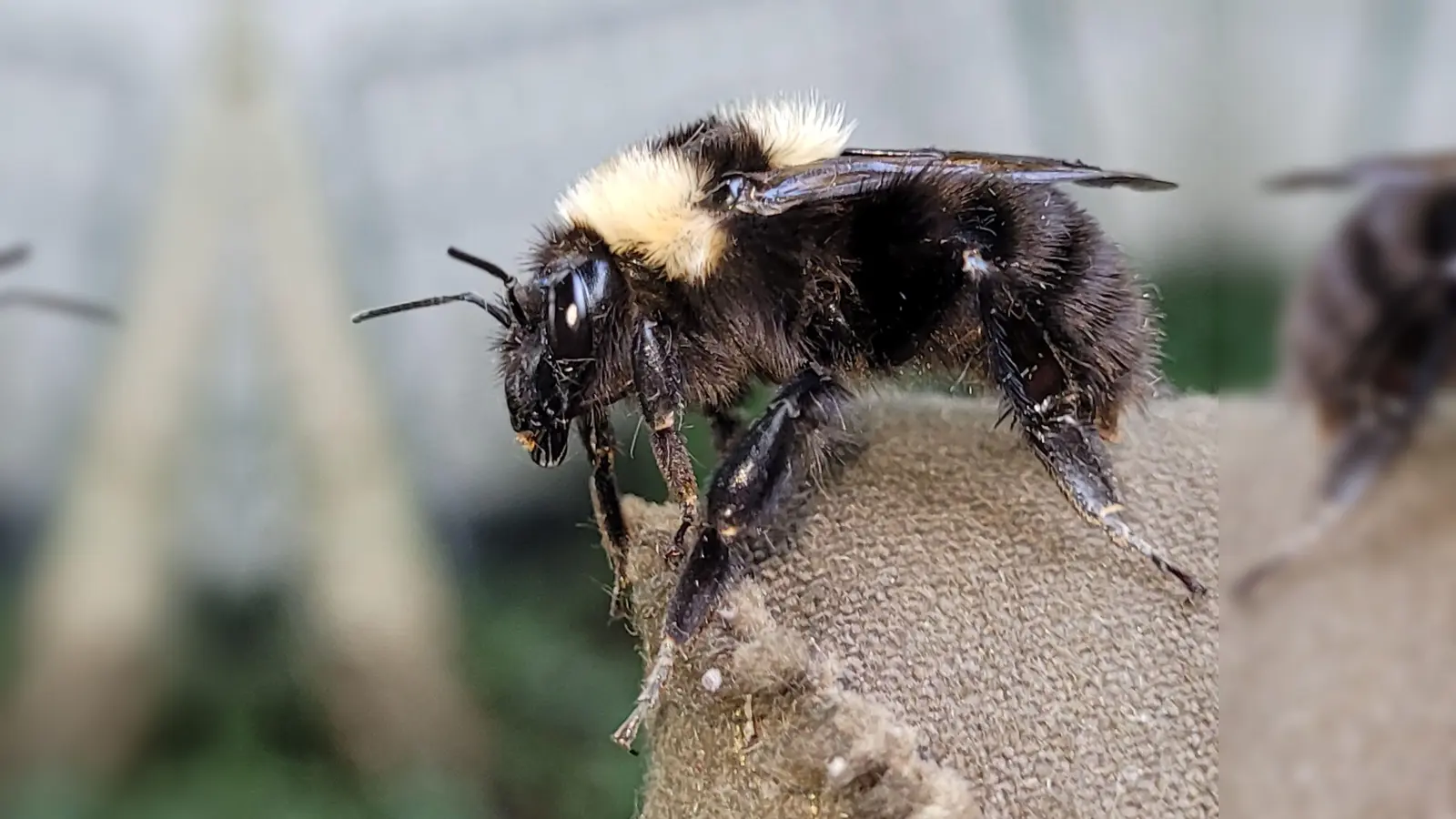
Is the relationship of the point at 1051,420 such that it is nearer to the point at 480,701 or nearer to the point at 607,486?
the point at 607,486

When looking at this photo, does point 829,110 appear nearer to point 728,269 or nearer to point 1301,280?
Answer: point 728,269

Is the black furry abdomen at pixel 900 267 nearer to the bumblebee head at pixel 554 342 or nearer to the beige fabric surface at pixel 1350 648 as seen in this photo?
the bumblebee head at pixel 554 342

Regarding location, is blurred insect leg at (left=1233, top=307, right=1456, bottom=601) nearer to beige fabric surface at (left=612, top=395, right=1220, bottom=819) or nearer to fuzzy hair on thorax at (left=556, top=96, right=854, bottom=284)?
beige fabric surface at (left=612, top=395, right=1220, bottom=819)

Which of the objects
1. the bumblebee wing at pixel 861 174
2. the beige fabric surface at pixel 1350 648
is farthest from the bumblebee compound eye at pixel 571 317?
the beige fabric surface at pixel 1350 648

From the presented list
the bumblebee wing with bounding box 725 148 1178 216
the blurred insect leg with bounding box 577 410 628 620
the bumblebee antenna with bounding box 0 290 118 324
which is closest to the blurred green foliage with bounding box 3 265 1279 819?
the blurred insect leg with bounding box 577 410 628 620

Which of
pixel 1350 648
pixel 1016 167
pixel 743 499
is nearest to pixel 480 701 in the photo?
Answer: pixel 743 499

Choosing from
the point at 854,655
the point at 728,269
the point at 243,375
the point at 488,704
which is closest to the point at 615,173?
the point at 728,269
